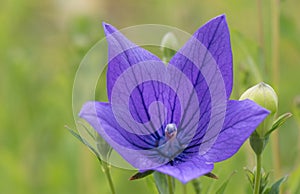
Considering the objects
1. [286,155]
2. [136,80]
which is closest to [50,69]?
[286,155]

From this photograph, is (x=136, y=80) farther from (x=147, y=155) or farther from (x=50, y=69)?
(x=50, y=69)

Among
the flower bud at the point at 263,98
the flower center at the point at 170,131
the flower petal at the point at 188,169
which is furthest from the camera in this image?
the flower center at the point at 170,131

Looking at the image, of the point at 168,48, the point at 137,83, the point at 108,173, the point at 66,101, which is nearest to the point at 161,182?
the point at 108,173

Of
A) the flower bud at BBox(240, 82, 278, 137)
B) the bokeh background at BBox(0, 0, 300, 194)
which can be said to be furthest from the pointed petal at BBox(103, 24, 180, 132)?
the bokeh background at BBox(0, 0, 300, 194)

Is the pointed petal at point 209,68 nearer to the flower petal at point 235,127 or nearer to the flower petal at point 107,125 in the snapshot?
the flower petal at point 235,127

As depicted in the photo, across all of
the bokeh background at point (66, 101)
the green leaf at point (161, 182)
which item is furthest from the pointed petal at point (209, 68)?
the bokeh background at point (66, 101)

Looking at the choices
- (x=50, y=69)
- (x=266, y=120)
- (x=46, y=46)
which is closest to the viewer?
(x=266, y=120)
